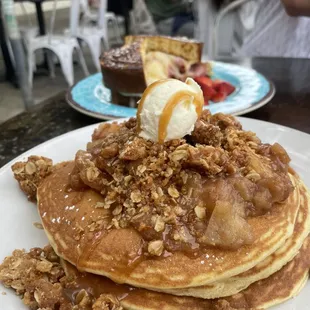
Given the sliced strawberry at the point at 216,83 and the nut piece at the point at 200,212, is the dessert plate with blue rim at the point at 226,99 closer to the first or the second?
the sliced strawberry at the point at 216,83

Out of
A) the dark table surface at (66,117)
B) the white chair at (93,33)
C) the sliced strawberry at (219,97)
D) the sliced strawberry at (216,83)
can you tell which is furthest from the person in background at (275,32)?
the white chair at (93,33)

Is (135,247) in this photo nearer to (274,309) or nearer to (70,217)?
(70,217)

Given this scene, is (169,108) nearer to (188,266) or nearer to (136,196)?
(136,196)

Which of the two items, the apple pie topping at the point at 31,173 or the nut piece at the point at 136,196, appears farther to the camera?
the apple pie topping at the point at 31,173

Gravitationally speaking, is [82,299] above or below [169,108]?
below

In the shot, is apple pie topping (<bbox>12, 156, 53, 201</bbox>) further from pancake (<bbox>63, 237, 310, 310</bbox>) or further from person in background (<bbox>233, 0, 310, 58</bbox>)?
person in background (<bbox>233, 0, 310, 58</bbox>)

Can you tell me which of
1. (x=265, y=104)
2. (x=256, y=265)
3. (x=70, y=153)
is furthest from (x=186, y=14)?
(x=256, y=265)

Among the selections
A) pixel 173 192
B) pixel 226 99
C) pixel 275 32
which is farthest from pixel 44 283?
pixel 275 32
